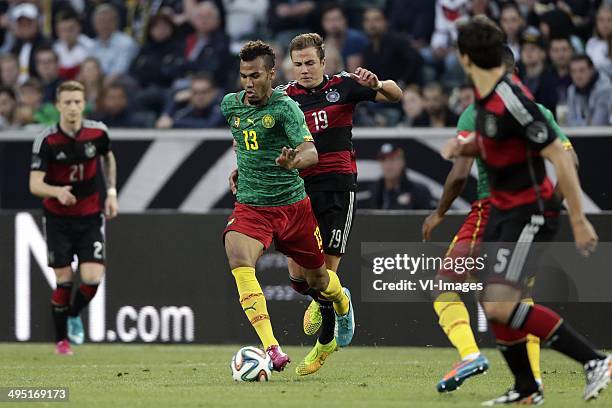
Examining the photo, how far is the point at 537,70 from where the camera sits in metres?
16.1

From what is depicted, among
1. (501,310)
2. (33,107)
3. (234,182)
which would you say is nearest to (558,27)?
(33,107)

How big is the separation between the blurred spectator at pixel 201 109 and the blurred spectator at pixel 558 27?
14.2 ft

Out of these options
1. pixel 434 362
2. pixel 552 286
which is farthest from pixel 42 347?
pixel 552 286

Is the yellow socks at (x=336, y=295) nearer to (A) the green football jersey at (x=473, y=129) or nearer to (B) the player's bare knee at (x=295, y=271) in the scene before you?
(B) the player's bare knee at (x=295, y=271)

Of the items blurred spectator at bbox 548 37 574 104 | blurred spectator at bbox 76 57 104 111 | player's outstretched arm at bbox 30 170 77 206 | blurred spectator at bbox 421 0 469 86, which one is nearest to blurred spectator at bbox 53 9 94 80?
blurred spectator at bbox 76 57 104 111

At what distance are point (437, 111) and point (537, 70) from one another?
1.32 m

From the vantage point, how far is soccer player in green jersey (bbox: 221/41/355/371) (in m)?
9.76

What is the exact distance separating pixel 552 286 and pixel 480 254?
193 inches

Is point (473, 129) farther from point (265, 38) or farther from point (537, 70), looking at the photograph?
point (265, 38)

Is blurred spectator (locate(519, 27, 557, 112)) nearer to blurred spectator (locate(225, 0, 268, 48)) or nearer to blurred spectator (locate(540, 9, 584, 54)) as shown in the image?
blurred spectator (locate(540, 9, 584, 54))

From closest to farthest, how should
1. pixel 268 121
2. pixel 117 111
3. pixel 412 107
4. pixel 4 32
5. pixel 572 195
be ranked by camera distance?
pixel 572 195 < pixel 268 121 < pixel 412 107 < pixel 117 111 < pixel 4 32

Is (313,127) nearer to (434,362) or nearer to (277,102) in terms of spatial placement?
(277,102)

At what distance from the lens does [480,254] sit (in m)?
8.94

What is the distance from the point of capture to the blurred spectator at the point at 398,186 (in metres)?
15.1
